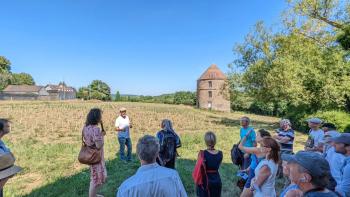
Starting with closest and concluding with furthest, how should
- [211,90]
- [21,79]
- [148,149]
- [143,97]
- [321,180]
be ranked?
[321,180], [148,149], [211,90], [143,97], [21,79]

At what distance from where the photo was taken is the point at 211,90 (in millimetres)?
51969

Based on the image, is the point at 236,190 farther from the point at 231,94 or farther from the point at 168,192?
the point at 231,94

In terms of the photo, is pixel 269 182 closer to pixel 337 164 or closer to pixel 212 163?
pixel 212 163

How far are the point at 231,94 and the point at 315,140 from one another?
20505 mm

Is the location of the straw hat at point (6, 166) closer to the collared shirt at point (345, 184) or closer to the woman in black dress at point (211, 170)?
the woman in black dress at point (211, 170)

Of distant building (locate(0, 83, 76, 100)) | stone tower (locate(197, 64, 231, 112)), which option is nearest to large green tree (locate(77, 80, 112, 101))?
distant building (locate(0, 83, 76, 100))

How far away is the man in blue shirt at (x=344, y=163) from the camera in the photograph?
3418 mm

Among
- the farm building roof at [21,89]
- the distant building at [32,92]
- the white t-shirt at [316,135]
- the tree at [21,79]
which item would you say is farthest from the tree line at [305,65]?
the tree at [21,79]

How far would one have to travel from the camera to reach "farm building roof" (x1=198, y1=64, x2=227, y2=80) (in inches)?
2079

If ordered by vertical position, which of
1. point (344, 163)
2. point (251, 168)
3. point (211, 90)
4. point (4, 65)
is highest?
point (4, 65)

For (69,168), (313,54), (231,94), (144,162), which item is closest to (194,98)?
(231,94)

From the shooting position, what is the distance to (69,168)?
8.32 meters

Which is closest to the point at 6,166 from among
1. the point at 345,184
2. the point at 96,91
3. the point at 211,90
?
the point at 345,184

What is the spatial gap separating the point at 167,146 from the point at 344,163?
10.9 ft
